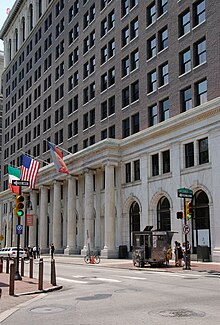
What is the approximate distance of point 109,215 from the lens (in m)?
46.9

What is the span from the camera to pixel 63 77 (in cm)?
6512

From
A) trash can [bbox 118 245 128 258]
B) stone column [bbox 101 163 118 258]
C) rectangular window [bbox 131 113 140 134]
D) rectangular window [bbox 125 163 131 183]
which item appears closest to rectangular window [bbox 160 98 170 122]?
rectangular window [bbox 131 113 140 134]

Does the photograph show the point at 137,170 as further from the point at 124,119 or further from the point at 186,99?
the point at 186,99

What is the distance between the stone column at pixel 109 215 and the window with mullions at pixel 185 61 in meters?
12.7

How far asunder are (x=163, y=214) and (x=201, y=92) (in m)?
11.6

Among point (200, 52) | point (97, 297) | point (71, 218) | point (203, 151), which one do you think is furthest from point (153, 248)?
point (71, 218)

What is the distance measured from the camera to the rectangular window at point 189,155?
3853 centimetres

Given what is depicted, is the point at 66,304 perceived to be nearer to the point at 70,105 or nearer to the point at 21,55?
the point at 70,105

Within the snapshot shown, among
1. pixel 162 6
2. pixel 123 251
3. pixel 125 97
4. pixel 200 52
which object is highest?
pixel 162 6

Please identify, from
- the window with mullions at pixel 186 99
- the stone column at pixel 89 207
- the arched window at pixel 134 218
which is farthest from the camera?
the stone column at pixel 89 207

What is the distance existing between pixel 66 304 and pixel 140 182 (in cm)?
3134

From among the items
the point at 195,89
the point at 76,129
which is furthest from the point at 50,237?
the point at 195,89

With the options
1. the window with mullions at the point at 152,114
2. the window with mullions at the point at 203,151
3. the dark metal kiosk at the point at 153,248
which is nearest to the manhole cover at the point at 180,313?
the dark metal kiosk at the point at 153,248

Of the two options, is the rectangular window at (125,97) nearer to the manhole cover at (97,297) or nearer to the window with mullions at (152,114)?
the window with mullions at (152,114)
